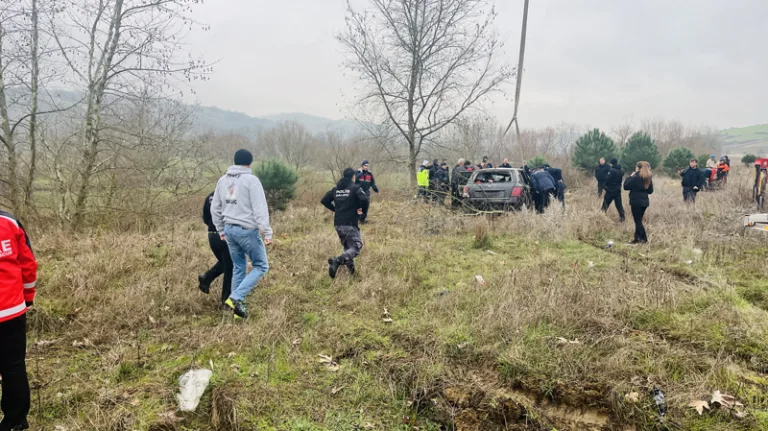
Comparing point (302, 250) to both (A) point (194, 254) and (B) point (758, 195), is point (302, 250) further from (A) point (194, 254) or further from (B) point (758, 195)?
(B) point (758, 195)

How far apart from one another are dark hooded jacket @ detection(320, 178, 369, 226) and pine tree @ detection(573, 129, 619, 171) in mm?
19858

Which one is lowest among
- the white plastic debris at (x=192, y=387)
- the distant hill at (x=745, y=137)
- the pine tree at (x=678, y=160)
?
the white plastic debris at (x=192, y=387)

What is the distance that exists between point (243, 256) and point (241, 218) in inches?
20.3

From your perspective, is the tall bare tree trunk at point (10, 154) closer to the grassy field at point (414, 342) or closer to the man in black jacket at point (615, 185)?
the grassy field at point (414, 342)

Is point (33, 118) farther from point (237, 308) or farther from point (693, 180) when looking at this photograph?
point (693, 180)

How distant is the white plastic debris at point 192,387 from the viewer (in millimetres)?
2891

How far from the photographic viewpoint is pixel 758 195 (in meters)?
10.2

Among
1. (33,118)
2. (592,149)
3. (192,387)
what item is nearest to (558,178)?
(192,387)

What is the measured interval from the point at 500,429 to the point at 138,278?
207 inches

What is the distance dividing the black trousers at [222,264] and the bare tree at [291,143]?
33.8 m

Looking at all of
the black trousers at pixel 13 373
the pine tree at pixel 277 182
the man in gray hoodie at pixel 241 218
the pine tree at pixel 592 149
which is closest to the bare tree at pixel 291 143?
the pine tree at pixel 277 182

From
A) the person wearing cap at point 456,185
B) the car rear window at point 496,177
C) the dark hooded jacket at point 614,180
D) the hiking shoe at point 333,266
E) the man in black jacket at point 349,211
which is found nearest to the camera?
the hiking shoe at point 333,266

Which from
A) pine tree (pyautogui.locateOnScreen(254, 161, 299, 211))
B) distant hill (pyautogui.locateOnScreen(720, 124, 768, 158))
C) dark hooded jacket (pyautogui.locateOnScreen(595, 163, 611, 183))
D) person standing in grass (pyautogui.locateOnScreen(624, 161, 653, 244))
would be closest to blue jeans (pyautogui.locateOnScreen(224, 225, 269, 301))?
person standing in grass (pyautogui.locateOnScreen(624, 161, 653, 244))

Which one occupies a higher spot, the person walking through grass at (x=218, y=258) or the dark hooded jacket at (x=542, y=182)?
the dark hooded jacket at (x=542, y=182)
